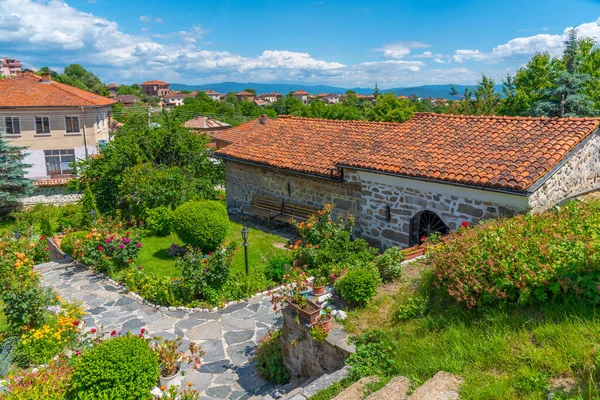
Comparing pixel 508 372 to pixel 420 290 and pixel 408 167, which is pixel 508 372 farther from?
pixel 408 167

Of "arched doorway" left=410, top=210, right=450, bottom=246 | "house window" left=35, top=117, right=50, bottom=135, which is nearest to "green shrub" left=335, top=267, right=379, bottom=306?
"arched doorway" left=410, top=210, right=450, bottom=246

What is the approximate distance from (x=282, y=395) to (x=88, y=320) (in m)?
5.13

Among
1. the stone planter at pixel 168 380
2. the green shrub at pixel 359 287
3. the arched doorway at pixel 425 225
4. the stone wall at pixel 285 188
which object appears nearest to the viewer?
the stone planter at pixel 168 380

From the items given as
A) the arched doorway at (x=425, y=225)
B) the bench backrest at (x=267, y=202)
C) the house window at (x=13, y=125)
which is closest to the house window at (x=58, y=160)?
the house window at (x=13, y=125)

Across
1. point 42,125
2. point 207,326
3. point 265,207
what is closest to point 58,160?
point 42,125

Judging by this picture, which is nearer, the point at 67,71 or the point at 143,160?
the point at 143,160

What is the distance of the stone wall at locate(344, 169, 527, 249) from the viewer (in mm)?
9695

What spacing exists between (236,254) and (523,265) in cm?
886

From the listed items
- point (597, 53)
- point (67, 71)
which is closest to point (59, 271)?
point (597, 53)

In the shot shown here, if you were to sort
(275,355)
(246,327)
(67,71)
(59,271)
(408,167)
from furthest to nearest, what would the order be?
(67,71) → (59,271) → (408,167) → (246,327) → (275,355)

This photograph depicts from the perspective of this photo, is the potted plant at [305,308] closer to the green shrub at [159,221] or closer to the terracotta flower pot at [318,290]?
the terracotta flower pot at [318,290]

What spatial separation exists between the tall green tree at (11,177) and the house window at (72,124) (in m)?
6.40

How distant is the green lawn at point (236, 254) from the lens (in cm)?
1195

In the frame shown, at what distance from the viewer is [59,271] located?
40.8ft
